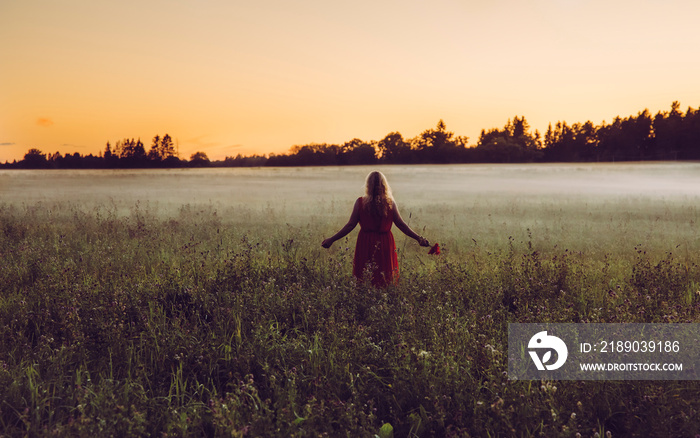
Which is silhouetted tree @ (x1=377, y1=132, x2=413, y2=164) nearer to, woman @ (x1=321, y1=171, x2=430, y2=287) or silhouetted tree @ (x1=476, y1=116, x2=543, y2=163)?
silhouetted tree @ (x1=476, y1=116, x2=543, y2=163)

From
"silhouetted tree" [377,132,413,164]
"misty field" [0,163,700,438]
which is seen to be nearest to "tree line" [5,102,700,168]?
"silhouetted tree" [377,132,413,164]

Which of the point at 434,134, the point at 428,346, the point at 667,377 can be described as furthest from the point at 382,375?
the point at 434,134

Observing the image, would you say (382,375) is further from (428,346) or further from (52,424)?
(52,424)

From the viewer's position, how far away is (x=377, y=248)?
18.9 ft

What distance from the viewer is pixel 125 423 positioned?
109 inches

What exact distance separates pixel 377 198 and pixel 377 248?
0.68 metres

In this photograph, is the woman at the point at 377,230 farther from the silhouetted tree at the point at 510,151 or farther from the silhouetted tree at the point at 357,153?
the silhouetted tree at the point at 510,151

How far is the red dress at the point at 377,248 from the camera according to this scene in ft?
19.0

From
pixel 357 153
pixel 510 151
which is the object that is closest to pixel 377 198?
pixel 357 153

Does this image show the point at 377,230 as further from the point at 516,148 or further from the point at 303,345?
the point at 516,148

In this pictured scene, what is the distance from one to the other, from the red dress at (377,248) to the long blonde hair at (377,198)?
73 mm

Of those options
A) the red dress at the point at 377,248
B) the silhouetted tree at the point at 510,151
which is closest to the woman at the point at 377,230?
the red dress at the point at 377,248

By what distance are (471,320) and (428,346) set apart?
3.10ft

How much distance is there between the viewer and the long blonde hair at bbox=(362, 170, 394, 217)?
572 cm
